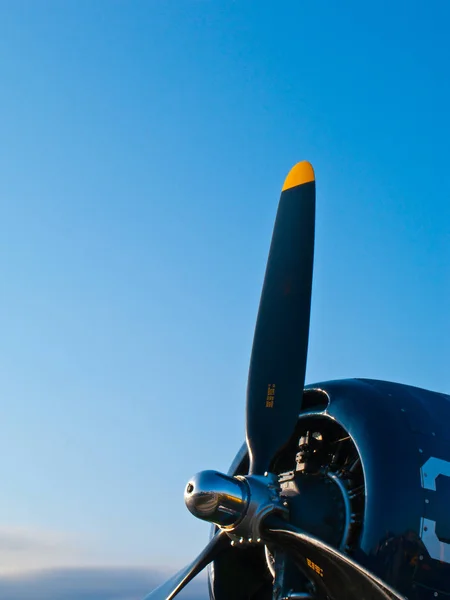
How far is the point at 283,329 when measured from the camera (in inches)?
452

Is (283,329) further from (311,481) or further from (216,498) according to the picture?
(216,498)

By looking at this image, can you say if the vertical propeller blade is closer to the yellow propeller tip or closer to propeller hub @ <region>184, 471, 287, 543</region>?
the yellow propeller tip

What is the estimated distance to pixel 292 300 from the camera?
1151 cm

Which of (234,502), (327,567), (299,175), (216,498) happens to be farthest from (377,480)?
(299,175)

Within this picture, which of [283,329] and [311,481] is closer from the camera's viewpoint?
[311,481]

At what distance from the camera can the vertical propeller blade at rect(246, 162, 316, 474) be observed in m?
11.2

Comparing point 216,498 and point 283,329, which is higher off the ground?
point 283,329

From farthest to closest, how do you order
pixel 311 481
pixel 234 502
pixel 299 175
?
pixel 299 175, pixel 311 481, pixel 234 502

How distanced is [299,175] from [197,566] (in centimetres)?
602

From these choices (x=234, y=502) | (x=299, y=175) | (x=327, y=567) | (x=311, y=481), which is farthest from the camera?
(x=299, y=175)

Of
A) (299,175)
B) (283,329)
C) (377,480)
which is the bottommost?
(377,480)

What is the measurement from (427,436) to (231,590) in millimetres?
4273

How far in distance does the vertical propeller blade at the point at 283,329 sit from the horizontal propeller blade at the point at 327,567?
1.13 m

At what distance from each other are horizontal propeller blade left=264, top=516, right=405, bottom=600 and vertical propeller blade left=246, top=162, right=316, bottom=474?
1126mm
